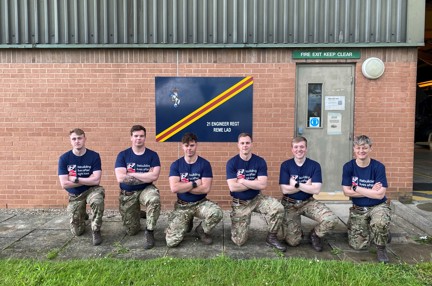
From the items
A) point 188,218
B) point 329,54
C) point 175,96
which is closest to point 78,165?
point 188,218

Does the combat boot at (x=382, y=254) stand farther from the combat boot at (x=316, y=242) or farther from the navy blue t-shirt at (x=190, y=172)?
the navy blue t-shirt at (x=190, y=172)

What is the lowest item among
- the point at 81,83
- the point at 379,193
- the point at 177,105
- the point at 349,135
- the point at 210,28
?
the point at 379,193

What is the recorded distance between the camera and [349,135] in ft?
21.4

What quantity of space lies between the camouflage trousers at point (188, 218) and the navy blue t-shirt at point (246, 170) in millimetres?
414

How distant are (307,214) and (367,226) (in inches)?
30.3

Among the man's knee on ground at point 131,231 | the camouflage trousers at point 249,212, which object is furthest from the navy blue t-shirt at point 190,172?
the man's knee on ground at point 131,231

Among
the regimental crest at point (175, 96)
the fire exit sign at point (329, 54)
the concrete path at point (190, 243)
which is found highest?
the fire exit sign at point (329, 54)

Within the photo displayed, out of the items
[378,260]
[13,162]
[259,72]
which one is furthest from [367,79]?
[13,162]

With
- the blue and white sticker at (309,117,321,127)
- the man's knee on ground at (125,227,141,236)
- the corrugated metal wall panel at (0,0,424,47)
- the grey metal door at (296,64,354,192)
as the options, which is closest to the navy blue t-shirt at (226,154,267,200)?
the man's knee on ground at (125,227,141,236)

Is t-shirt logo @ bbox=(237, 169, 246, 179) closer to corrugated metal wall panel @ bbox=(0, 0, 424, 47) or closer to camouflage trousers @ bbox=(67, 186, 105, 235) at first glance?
camouflage trousers @ bbox=(67, 186, 105, 235)

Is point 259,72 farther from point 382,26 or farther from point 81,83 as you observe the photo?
point 81,83

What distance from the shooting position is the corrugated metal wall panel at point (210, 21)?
6.32 meters

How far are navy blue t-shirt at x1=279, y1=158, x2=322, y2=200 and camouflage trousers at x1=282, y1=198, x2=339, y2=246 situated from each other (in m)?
0.13

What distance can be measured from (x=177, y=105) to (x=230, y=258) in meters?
3.06
